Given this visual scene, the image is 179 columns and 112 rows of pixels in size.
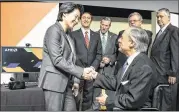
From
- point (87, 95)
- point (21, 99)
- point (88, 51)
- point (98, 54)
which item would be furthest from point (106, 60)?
point (21, 99)

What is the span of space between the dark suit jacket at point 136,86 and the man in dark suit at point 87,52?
6.27 ft

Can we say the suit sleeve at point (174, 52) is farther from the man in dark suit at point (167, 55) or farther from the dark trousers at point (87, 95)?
the dark trousers at point (87, 95)

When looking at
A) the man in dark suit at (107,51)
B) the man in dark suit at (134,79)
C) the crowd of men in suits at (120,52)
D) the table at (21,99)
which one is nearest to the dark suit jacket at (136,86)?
the man in dark suit at (134,79)

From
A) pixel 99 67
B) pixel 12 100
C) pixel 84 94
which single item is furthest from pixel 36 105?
pixel 99 67

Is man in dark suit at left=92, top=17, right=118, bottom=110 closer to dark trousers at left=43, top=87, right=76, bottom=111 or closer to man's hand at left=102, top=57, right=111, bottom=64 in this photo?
man's hand at left=102, top=57, right=111, bottom=64

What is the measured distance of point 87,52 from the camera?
12.1 feet

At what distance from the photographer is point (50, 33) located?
2.22m

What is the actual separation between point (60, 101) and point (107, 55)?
1.73 m

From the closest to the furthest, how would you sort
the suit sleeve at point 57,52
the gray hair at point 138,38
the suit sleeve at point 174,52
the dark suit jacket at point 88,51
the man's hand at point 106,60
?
1. the gray hair at point 138,38
2. the suit sleeve at point 57,52
3. the suit sleeve at point 174,52
4. the dark suit jacket at point 88,51
5. the man's hand at point 106,60

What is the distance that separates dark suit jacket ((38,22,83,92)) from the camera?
2189 millimetres

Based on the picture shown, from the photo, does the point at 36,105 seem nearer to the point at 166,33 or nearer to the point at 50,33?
the point at 50,33

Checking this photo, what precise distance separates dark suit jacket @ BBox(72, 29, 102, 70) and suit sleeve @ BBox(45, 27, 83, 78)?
1.41 metres

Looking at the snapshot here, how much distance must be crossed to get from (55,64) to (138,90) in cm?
75

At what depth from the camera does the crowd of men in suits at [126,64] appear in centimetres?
167
